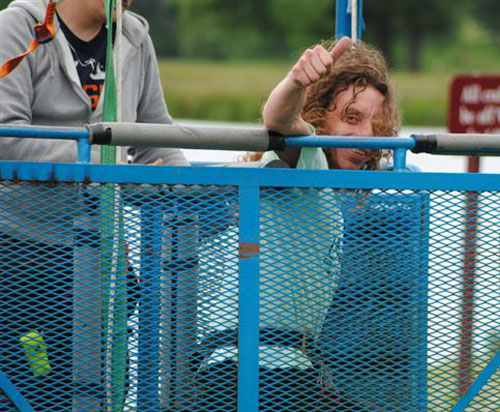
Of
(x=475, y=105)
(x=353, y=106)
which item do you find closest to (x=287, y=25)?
(x=475, y=105)

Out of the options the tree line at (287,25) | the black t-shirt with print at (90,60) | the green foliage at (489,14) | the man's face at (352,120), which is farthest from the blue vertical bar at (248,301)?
the green foliage at (489,14)

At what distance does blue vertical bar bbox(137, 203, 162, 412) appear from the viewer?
83.4 inches

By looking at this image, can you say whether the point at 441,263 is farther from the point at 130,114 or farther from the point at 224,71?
the point at 224,71

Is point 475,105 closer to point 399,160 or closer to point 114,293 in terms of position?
point 399,160

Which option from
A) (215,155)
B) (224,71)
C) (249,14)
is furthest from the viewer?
(249,14)

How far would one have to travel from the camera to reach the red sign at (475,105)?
5.25m

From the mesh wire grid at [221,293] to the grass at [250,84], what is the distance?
49.5 ft

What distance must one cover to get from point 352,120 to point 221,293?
724mm

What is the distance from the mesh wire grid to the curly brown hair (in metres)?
0.53

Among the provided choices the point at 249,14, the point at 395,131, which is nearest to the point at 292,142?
the point at 395,131

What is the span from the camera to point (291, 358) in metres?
2.17

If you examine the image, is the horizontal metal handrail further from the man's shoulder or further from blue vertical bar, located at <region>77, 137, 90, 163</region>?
the man's shoulder

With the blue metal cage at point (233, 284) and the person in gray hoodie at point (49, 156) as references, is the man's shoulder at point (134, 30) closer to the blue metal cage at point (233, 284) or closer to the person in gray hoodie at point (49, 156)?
the person in gray hoodie at point (49, 156)

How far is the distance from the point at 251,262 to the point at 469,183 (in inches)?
20.9
